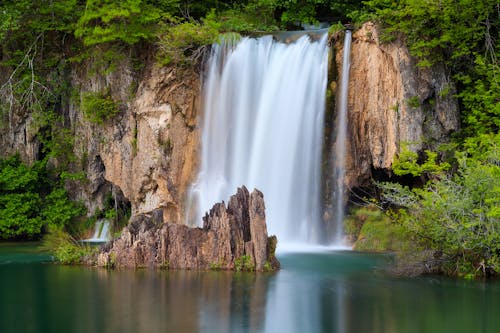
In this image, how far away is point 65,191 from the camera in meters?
28.9

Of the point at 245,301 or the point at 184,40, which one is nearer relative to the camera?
the point at 245,301

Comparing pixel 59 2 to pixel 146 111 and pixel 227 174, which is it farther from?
pixel 227 174

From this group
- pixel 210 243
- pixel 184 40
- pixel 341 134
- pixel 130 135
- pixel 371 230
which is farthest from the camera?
pixel 130 135

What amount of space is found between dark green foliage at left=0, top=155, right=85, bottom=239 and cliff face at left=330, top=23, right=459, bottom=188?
1156cm

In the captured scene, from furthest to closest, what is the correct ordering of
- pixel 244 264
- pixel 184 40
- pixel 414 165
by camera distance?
pixel 184 40
pixel 414 165
pixel 244 264

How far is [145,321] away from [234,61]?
1457 cm

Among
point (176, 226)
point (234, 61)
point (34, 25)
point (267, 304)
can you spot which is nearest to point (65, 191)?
point (34, 25)

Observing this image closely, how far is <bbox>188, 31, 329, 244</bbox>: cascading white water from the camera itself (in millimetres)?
23766

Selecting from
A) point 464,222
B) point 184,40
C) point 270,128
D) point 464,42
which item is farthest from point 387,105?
point 464,222

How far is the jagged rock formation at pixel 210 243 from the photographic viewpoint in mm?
17375

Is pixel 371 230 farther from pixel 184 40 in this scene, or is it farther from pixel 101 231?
pixel 101 231

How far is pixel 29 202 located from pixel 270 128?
32.8 ft

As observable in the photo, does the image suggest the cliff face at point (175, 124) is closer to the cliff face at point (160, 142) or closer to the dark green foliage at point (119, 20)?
the cliff face at point (160, 142)

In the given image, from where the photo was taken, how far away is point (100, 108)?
89.6ft
